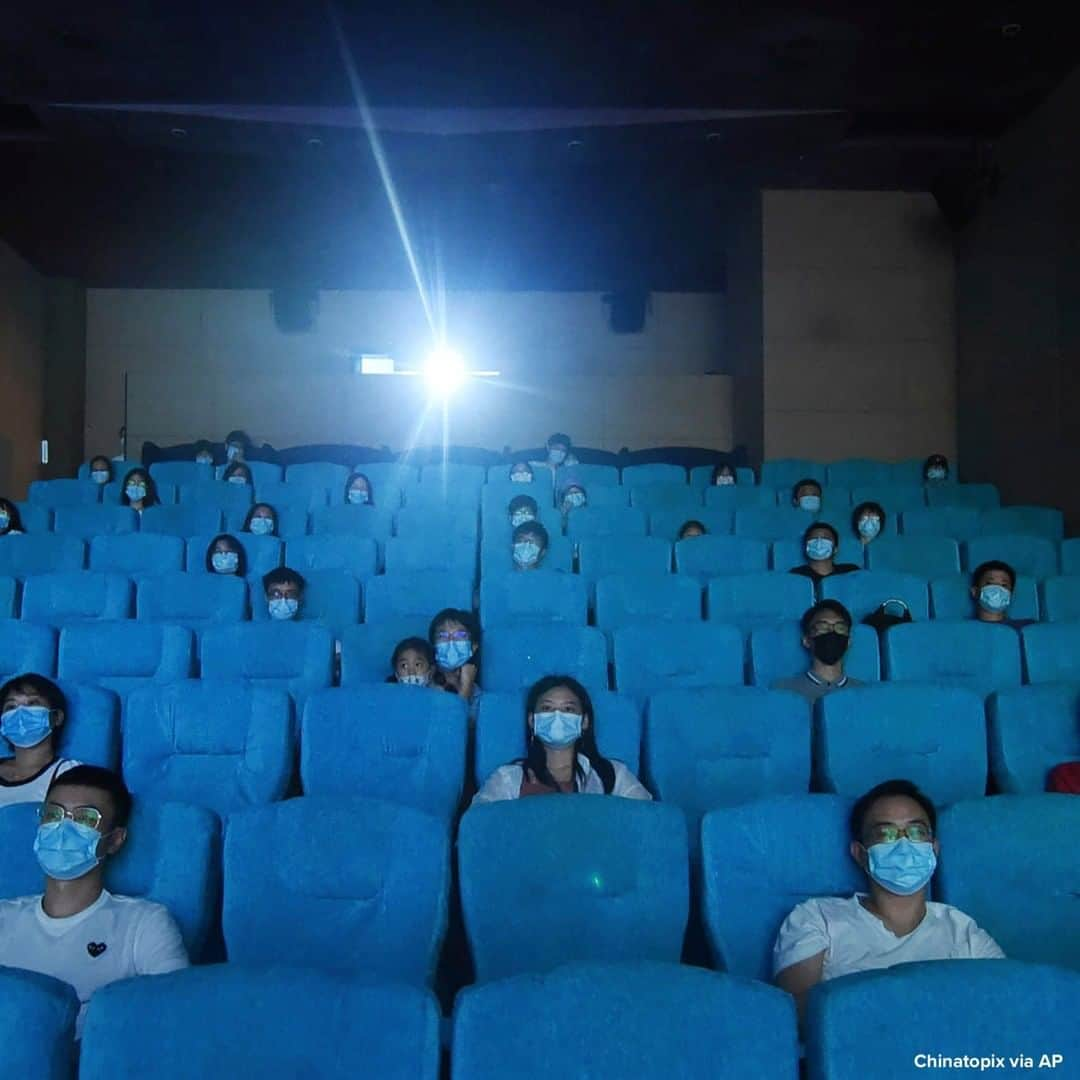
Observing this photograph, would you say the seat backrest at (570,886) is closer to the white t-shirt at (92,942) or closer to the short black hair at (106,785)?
the white t-shirt at (92,942)

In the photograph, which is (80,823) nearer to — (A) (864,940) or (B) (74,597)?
(A) (864,940)

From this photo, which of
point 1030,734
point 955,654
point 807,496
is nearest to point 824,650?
point 955,654

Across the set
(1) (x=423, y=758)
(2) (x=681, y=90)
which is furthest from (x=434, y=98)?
(1) (x=423, y=758)

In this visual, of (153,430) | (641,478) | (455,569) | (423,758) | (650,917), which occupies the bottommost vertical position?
(650,917)

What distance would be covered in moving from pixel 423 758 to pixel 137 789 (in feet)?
2.54

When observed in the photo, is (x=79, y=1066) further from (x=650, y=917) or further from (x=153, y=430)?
(x=153, y=430)

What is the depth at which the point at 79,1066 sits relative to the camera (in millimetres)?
1390

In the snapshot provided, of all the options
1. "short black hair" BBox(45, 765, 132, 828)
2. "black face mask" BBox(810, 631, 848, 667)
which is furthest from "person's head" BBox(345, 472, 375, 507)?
"short black hair" BBox(45, 765, 132, 828)

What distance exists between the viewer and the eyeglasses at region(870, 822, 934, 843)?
2.09m

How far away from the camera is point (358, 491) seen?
7.20m

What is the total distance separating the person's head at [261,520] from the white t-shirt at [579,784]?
3.60 m

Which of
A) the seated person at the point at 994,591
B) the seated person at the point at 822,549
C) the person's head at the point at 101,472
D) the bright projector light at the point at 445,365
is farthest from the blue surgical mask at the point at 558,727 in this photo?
the bright projector light at the point at 445,365

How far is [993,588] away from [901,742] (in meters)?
1.85

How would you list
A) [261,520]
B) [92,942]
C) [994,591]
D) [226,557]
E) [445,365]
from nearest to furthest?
1. [92,942]
2. [994,591]
3. [226,557]
4. [261,520]
5. [445,365]
